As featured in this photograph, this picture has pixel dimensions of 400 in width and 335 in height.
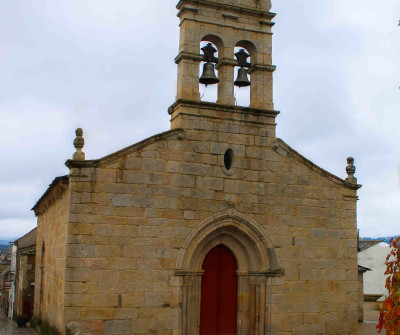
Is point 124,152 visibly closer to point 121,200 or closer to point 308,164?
point 121,200

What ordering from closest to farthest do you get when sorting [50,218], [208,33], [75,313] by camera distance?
[75,313] < [208,33] < [50,218]

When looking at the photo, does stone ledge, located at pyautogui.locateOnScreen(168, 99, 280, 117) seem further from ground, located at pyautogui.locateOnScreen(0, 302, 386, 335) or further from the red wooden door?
ground, located at pyautogui.locateOnScreen(0, 302, 386, 335)

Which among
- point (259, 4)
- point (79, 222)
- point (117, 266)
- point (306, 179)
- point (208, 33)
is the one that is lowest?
point (117, 266)

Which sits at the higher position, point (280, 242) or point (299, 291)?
point (280, 242)

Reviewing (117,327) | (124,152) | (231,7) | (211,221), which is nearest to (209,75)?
(231,7)

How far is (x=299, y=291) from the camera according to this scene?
11.9 metres

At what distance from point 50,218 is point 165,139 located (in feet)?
17.1

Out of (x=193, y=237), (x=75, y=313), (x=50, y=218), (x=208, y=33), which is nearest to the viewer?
(x=75, y=313)

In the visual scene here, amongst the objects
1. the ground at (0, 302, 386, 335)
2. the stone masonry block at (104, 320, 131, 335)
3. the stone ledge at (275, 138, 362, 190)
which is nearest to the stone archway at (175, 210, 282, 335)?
the stone masonry block at (104, 320, 131, 335)

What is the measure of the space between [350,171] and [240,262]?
3601 millimetres

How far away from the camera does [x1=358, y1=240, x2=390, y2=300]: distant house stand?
32.4 meters

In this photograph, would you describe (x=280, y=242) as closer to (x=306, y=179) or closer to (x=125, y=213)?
(x=306, y=179)

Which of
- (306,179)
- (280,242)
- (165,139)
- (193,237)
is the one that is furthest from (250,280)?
(165,139)

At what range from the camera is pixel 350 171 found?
1288 centimetres
